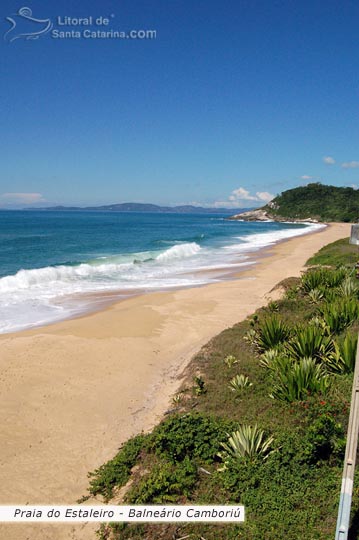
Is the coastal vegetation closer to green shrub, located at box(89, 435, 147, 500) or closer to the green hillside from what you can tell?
green shrub, located at box(89, 435, 147, 500)

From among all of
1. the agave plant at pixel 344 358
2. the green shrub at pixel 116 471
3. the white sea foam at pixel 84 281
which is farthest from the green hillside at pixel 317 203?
the green shrub at pixel 116 471

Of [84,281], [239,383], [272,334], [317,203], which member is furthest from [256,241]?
[317,203]

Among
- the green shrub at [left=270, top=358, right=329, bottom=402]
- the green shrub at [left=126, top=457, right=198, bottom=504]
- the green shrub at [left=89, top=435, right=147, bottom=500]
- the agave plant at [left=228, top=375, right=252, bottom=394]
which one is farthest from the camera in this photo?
the agave plant at [left=228, top=375, right=252, bottom=394]

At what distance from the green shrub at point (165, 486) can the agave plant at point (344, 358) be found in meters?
3.59

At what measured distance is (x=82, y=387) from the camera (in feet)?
29.1

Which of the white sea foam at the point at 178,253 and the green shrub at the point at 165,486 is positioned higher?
the white sea foam at the point at 178,253

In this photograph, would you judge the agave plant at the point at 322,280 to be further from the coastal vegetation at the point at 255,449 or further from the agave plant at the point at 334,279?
the coastal vegetation at the point at 255,449

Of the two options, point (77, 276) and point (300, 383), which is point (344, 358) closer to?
point (300, 383)

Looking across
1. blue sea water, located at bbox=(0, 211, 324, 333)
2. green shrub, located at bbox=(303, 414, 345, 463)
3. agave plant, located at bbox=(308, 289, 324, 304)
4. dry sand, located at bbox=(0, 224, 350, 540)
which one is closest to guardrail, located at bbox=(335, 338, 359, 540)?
green shrub, located at bbox=(303, 414, 345, 463)

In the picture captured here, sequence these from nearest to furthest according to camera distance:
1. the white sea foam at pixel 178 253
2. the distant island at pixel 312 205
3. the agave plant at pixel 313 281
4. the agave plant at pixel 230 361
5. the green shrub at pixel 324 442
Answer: the green shrub at pixel 324 442
the agave plant at pixel 230 361
the agave plant at pixel 313 281
the white sea foam at pixel 178 253
the distant island at pixel 312 205

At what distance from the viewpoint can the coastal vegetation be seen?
13.8ft

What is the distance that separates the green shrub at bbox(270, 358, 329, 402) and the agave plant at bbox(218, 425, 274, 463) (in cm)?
126

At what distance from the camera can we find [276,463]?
495 centimetres

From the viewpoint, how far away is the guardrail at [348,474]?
7.02ft
